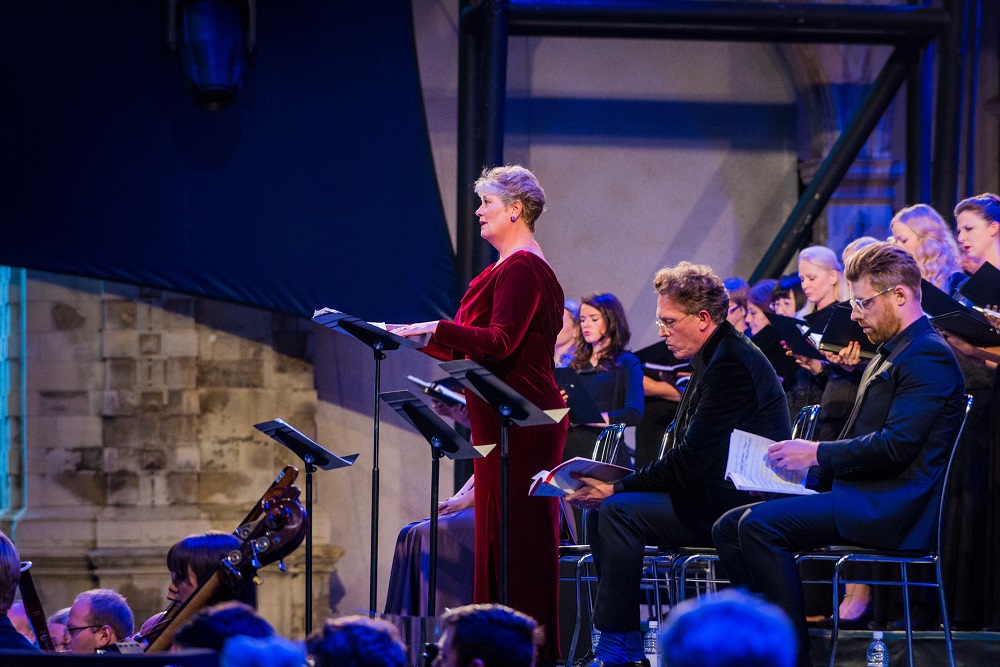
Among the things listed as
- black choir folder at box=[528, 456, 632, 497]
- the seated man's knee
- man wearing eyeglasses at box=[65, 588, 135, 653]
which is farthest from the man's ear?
the seated man's knee

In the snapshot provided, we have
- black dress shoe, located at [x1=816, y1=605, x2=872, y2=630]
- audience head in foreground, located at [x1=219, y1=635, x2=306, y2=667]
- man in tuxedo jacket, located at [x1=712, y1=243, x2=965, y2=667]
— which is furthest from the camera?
black dress shoe, located at [x1=816, y1=605, x2=872, y2=630]

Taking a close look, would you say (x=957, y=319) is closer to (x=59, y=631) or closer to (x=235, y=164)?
(x=59, y=631)

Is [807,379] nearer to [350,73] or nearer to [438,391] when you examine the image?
[438,391]

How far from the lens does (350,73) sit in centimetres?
780

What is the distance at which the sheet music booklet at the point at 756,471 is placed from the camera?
380 centimetres

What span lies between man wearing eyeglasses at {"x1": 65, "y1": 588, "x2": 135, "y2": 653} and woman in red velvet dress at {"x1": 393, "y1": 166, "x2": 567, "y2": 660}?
1.22 meters

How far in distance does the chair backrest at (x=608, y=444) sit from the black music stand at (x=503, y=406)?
1.20 metres

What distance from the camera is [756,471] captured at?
3.86 meters

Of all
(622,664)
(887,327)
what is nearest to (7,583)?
(622,664)

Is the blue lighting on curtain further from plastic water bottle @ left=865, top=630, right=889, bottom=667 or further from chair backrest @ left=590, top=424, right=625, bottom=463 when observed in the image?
plastic water bottle @ left=865, top=630, right=889, bottom=667

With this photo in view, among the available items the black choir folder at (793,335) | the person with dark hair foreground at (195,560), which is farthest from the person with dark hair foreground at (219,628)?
the black choir folder at (793,335)

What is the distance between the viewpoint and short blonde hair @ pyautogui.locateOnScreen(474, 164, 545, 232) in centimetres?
440

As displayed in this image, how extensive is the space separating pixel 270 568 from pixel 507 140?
131 inches

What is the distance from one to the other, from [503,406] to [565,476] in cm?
34
